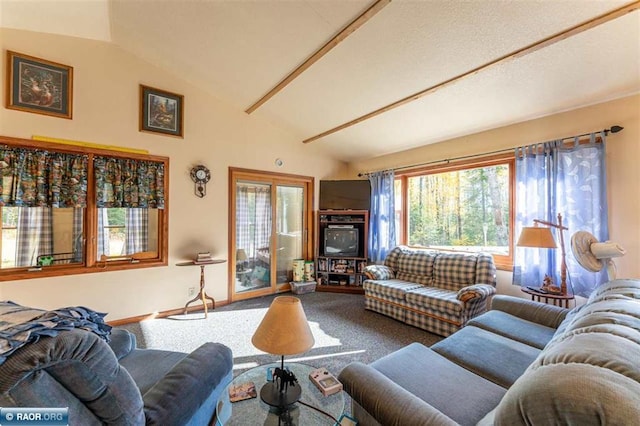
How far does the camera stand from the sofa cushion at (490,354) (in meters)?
1.57

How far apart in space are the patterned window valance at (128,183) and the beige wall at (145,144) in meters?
0.19

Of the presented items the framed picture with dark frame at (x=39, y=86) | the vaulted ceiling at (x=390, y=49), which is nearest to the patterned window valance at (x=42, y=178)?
the framed picture with dark frame at (x=39, y=86)

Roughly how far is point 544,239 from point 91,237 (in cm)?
501

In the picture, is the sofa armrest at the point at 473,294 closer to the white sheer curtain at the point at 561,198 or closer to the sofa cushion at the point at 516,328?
the sofa cushion at the point at 516,328

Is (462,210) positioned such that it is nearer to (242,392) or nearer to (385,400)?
(385,400)

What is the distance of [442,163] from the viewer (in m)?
4.04

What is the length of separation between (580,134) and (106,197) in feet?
17.8

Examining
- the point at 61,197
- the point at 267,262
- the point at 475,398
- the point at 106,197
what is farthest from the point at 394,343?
the point at 61,197

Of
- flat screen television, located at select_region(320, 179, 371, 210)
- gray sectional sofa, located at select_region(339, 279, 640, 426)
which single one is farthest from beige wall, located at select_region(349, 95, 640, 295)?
flat screen television, located at select_region(320, 179, 371, 210)

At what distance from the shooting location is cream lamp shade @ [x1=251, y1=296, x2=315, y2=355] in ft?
3.70

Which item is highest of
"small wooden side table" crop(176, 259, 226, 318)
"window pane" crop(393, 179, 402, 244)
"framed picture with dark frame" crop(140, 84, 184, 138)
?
"framed picture with dark frame" crop(140, 84, 184, 138)

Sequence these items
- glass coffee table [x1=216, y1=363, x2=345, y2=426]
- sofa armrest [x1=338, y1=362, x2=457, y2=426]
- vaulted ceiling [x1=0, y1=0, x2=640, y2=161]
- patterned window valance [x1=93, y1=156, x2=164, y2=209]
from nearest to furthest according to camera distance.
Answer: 1. sofa armrest [x1=338, y1=362, x2=457, y2=426]
2. glass coffee table [x1=216, y1=363, x2=345, y2=426]
3. vaulted ceiling [x1=0, y1=0, x2=640, y2=161]
4. patterned window valance [x1=93, y1=156, x2=164, y2=209]

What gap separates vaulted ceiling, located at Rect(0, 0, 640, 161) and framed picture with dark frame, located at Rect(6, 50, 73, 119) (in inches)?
13.9

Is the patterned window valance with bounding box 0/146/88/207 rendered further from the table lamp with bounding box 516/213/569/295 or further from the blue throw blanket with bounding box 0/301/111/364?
the table lamp with bounding box 516/213/569/295
